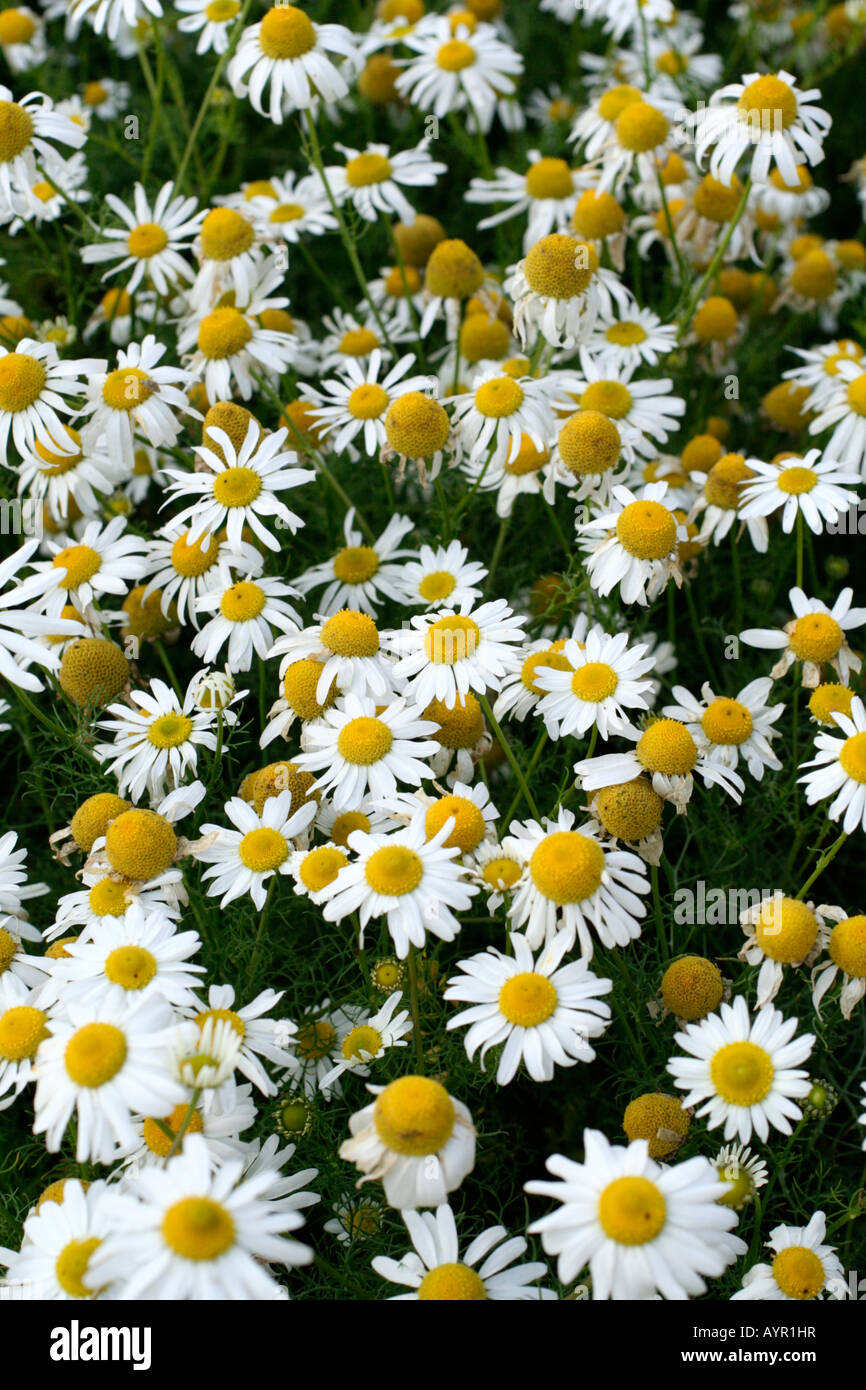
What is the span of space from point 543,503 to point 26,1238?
7.44 ft

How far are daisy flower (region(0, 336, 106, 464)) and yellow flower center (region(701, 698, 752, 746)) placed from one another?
1.71 m

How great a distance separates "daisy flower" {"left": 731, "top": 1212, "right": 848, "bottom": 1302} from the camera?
7.23 feet

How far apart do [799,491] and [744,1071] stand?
1530 millimetres

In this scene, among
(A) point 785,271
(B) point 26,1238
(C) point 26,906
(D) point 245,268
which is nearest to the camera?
(B) point 26,1238

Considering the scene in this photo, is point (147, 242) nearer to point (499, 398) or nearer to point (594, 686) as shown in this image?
point (499, 398)

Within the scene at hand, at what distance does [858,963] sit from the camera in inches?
93.2

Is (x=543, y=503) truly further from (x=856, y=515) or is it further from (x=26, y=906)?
(x=26, y=906)

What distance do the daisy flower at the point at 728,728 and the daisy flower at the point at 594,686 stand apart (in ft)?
0.70

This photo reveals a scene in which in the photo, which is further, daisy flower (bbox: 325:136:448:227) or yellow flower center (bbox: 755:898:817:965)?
daisy flower (bbox: 325:136:448:227)

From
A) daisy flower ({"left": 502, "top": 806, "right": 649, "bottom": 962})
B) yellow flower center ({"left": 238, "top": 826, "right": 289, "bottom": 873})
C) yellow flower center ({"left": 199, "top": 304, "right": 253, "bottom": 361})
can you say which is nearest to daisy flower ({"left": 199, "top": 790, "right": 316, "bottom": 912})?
yellow flower center ({"left": 238, "top": 826, "right": 289, "bottom": 873})

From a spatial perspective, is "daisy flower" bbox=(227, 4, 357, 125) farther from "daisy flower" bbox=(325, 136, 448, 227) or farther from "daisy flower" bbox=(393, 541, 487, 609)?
"daisy flower" bbox=(393, 541, 487, 609)

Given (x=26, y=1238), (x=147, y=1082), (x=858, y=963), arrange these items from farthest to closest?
(x=858, y=963) → (x=26, y=1238) → (x=147, y=1082)

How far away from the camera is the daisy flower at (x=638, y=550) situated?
2729 mm
